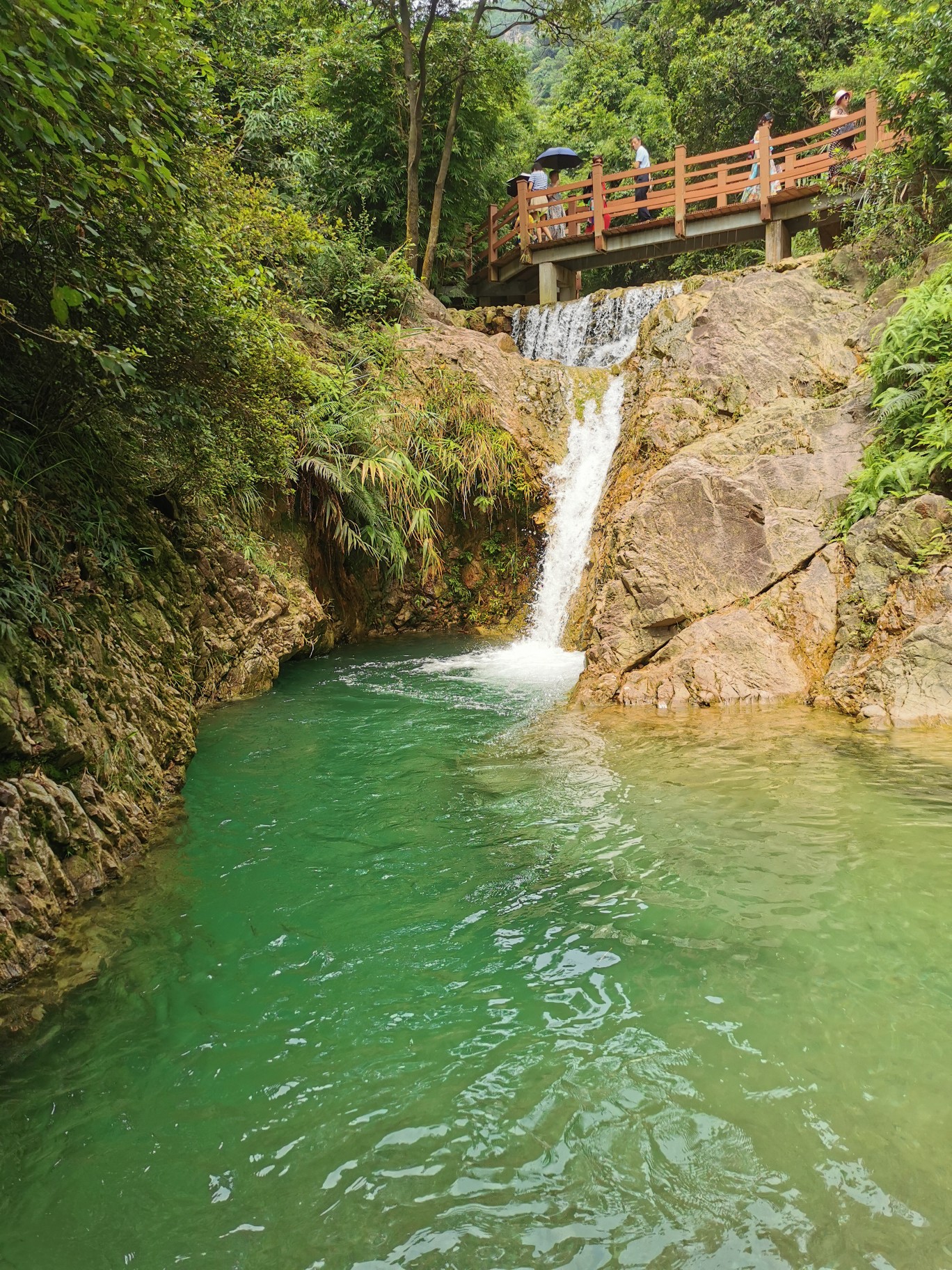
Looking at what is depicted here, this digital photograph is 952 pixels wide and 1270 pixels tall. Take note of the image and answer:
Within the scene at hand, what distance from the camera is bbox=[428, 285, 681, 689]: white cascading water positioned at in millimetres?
10273

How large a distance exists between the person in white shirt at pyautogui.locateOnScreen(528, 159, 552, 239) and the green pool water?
15.5 m

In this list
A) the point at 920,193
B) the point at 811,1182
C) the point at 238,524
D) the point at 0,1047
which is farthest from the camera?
the point at 920,193

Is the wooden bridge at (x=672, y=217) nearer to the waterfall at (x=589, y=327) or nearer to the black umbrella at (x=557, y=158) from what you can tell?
the black umbrella at (x=557, y=158)

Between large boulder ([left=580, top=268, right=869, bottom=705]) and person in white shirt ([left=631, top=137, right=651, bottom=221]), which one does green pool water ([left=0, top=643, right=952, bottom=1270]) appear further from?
person in white shirt ([left=631, top=137, right=651, bottom=221])

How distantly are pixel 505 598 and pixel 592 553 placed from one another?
1919mm

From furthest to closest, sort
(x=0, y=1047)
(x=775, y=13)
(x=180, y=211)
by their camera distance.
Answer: (x=775, y=13) < (x=180, y=211) < (x=0, y=1047)

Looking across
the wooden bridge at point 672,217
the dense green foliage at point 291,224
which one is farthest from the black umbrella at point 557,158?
the dense green foliage at point 291,224

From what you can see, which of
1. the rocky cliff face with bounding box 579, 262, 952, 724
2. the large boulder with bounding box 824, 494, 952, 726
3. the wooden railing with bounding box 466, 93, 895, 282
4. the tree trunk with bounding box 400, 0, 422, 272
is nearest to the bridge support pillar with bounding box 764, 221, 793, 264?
the wooden railing with bounding box 466, 93, 895, 282

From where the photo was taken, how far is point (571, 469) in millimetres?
12523

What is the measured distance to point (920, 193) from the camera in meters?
10.7

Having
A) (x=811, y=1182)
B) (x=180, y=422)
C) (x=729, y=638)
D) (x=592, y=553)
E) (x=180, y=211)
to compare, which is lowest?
(x=811, y=1182)

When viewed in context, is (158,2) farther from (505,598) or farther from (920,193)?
(920,193)

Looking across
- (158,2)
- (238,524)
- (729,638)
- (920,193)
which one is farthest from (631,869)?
(920,193)

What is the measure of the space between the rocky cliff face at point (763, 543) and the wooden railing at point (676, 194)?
4.69 meters
